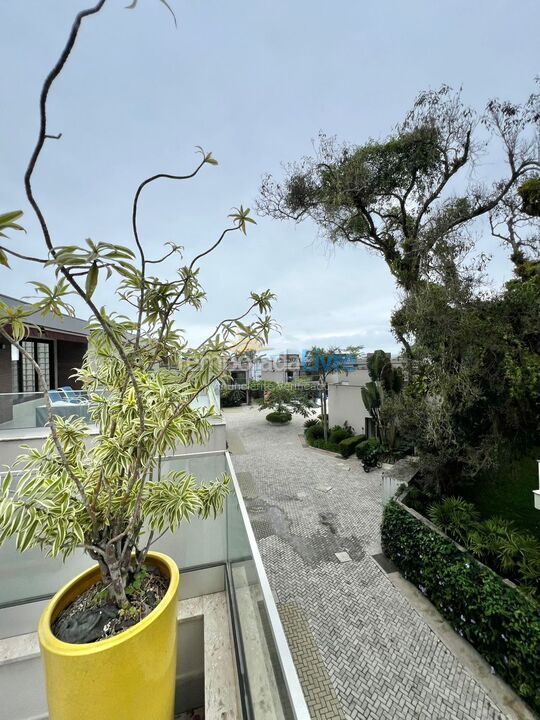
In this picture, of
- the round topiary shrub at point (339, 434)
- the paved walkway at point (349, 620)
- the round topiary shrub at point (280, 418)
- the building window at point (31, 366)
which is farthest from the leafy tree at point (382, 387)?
the building window at point (31, 366)

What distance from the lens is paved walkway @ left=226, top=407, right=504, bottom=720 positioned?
3.60 meters

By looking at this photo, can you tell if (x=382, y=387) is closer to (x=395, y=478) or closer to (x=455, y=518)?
(x=395, y=478)

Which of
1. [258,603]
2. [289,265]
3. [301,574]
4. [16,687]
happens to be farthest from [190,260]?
[289,265]

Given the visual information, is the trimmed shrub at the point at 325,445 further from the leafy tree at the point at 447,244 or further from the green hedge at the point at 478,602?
the green hedge at the point at 478,602

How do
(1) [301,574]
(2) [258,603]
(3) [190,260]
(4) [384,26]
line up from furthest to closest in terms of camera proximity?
(4) [384,26] < (1) [301,574] < (3) [190,260] < (2) [258,603]

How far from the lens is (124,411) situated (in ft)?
6.72

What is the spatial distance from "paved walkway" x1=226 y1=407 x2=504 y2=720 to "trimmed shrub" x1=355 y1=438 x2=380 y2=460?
2.17m

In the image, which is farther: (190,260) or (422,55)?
(422,55)

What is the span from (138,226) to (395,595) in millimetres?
6664

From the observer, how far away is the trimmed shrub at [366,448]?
11745 millimetres

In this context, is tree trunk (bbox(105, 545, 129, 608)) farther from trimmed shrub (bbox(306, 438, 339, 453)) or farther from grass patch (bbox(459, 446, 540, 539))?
trimmed shrub (bbox(306, 438, 339, 453))

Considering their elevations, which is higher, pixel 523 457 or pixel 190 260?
pixel 190 260

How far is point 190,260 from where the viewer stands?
2.27m

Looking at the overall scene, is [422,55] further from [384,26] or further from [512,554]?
[512,554]
